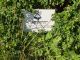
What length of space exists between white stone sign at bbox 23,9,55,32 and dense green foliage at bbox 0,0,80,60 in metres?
0.13

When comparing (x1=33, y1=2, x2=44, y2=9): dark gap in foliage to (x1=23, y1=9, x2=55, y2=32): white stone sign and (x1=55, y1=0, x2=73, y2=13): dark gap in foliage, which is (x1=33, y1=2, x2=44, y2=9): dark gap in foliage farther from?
(x1=55, y1=0, x2=73, y2=13): dark gap in foliage

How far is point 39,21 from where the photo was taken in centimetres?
654

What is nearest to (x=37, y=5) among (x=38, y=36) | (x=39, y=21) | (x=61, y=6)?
(x=39, y=21)

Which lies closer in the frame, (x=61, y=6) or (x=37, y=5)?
(x=37, y=5)

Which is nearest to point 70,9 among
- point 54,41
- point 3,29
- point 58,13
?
point 58,13

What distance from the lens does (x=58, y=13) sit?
635cm

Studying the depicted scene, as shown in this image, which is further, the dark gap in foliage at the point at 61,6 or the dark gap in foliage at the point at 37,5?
the dark gap in foliage at the point at 61,6

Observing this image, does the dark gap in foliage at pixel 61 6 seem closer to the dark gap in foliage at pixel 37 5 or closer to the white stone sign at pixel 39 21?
the white stone sign at pixel 39 21

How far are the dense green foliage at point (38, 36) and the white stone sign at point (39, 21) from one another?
13 centimetres

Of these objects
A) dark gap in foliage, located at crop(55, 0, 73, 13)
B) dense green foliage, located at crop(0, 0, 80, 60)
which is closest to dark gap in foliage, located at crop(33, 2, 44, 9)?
dense green foliage, located at crop(0, 0, 80, 60)

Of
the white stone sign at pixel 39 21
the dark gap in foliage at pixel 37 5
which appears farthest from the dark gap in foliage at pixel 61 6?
the dark gap in foliage at pixel 37 5

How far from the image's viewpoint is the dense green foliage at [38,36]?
6234mm

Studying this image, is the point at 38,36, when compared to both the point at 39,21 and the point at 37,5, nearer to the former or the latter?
the point at 39,21

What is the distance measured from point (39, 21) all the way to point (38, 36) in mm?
291
